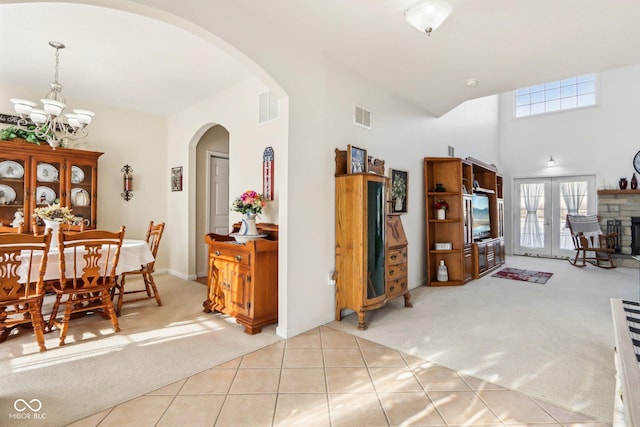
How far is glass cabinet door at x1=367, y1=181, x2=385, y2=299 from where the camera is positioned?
3.15 m

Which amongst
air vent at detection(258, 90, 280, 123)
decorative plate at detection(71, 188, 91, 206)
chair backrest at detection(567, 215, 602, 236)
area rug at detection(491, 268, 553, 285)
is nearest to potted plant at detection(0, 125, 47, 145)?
decorative plate at detection(71, 188, 91, 206)

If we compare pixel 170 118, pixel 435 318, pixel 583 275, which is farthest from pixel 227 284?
pixel 583 275

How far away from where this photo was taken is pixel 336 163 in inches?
132

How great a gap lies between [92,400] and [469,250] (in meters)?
5.04

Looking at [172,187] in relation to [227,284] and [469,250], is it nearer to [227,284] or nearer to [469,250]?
[227,284]

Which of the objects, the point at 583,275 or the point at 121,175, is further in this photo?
the point at 583,275

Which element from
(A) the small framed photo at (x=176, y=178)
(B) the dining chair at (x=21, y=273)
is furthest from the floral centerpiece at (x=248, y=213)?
(A) the small framed photo at (x=176, y=178)

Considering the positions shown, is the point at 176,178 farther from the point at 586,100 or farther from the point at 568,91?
the point at 586,100

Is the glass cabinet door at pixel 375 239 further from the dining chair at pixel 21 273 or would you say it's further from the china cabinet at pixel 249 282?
the dining chair at pixel 21 273

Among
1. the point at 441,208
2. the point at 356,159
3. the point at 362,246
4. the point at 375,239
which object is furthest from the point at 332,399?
the point at 441,208

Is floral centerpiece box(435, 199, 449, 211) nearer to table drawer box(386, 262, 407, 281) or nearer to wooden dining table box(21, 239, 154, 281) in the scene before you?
table drawer box(386, 262, 407, 281)

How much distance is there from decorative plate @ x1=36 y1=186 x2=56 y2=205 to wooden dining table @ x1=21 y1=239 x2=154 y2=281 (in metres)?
1.83

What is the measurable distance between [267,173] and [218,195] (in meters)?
2.15

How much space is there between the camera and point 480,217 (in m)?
5.91
